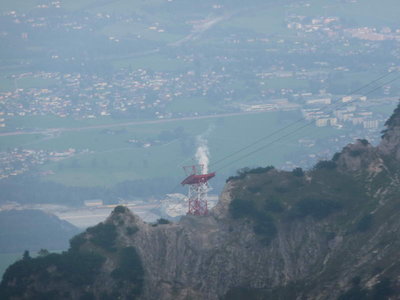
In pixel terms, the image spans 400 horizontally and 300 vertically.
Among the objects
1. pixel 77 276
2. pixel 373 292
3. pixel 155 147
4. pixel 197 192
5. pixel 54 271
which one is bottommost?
pixel 373 292

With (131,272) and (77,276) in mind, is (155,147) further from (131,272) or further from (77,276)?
(77,276)

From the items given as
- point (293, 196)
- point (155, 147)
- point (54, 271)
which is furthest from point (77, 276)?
point (155, 147)

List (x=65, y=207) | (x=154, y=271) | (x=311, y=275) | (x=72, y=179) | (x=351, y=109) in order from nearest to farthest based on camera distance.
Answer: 1. (x=311, y=275)
2. (x=154, y=271)
3. (x=65, y=207)
4. (x=72, y=179)
5. (x=351, y=109)

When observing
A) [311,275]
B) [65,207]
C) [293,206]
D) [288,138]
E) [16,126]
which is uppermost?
[16,126]

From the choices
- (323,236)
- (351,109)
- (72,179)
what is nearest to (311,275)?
(323,236)

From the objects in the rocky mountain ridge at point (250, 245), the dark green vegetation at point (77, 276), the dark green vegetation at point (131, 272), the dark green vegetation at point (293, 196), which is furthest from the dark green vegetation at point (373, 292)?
the dark green vegetation at point (77, 276)

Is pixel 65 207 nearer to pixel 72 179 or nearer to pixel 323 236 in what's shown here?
pixel 72 179

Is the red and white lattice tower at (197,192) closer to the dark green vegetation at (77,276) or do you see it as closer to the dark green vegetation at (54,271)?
the dark green vegetation at (77,276)

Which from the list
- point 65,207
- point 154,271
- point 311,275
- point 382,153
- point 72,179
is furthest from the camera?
point 72,179
